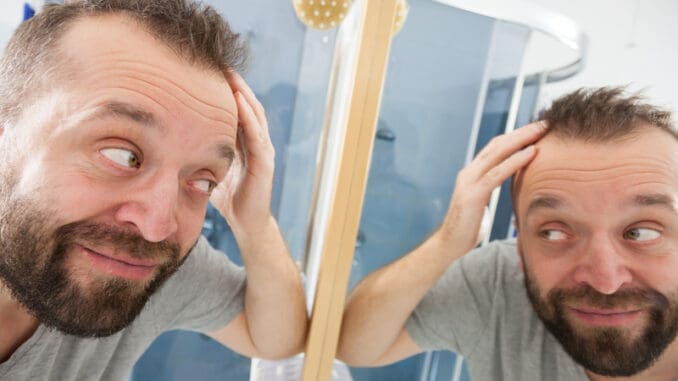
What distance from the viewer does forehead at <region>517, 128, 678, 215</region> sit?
0.73 metres

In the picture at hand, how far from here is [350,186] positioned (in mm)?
801

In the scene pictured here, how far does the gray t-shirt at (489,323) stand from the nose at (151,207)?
491mm

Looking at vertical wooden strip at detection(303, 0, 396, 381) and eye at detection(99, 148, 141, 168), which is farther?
vertical wooden strip at detection(303, 0, 396, 381)

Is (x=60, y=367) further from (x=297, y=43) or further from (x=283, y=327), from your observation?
(x=297, y=43)

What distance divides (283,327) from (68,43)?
547 mm

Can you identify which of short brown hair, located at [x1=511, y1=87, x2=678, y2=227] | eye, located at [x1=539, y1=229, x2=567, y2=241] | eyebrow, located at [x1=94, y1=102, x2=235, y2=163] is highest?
short brown hair, located at [x1=511, y1=87, x2=678, y2=227]

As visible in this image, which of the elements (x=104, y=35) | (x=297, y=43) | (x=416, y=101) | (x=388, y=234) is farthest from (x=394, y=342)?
(x=104, y=35)

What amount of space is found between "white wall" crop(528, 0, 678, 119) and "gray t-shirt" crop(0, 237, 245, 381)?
699mm

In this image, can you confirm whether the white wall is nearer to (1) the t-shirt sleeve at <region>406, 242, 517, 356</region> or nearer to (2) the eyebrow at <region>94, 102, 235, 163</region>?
(1) the t-shirt sleeve at <region>406, 242, 517, 356</region>

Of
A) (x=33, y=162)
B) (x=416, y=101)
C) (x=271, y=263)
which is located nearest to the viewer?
(x=33, y=162)

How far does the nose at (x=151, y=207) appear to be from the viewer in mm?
616

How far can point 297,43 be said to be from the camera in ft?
3.01

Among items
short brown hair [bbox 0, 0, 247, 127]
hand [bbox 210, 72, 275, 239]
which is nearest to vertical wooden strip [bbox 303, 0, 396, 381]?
hand [bbox 210, 72, 275, 239]

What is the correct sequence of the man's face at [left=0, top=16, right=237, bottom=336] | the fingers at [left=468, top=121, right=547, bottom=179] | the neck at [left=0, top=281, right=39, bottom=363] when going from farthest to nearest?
the fingers at [left=468, top=121, right=547, bottom=179] < the neck at [left=0, top=281, right=39, bottom=363] < the man's face at [left=0, top=16, right=237, bottom=336]
